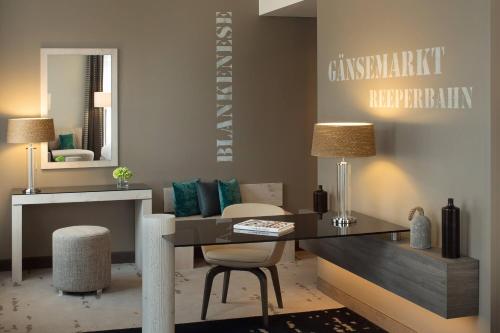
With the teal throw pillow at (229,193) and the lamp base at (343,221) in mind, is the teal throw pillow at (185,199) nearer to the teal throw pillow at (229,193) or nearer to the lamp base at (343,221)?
the teal throw pillow at (229,193)

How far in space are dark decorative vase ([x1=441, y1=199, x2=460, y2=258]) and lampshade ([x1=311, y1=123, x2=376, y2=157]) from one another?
793 millimetres

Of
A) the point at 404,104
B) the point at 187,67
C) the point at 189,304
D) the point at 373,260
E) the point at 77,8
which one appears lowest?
the point at 189,304

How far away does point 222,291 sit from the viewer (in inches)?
228

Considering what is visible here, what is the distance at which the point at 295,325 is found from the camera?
505 cm

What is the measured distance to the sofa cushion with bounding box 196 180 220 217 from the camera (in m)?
6.99

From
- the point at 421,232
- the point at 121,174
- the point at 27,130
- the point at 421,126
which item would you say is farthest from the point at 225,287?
the point at 27,130

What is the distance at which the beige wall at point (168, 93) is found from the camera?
6727 mm

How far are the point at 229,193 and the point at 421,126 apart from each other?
114 inches

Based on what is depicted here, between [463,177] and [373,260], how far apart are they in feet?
3.05

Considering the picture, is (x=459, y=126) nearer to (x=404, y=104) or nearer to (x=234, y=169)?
(x=404, y=104)

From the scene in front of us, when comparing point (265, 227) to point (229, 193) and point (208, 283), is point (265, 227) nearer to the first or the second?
point (208, 283)

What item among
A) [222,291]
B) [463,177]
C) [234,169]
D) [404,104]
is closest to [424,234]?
[463,177]

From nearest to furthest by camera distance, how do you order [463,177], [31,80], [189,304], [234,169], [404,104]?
[463,177]
[404,104]
[189,304]
[31,80]
[234,169]

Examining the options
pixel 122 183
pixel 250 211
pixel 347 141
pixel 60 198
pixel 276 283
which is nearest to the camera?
pixel 347 141
